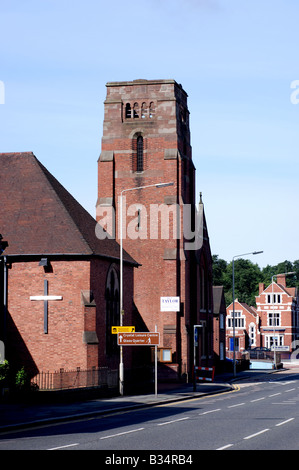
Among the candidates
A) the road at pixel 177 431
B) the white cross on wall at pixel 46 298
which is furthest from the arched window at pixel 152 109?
the road at pixel 177 431

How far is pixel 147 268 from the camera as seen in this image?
5300 centimetres

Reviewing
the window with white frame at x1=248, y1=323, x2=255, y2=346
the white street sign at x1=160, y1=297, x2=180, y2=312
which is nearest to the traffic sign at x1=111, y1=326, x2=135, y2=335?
the white street sign at x1=160, y1=297, x2=180, y2=312

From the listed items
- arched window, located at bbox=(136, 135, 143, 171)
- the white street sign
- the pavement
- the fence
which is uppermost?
arched window, located at bbox=(136, 135, 143, 171)

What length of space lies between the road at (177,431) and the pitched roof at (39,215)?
11.6 m

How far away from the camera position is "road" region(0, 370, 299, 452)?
17484mm

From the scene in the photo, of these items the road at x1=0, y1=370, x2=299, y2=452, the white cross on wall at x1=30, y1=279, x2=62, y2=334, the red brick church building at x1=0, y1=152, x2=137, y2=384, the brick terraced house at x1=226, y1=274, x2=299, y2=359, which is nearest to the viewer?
the road at x1=0, y1=370, x2=299, y2=452

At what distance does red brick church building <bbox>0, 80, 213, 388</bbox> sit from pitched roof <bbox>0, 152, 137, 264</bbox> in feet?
0.22

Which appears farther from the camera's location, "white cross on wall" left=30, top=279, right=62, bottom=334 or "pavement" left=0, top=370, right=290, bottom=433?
"white cross on wall" left=30, top=279, right=62, bottom=334

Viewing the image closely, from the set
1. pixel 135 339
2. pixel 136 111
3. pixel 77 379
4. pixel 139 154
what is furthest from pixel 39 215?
pixel 136 111

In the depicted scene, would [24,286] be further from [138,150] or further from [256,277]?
[256,277]

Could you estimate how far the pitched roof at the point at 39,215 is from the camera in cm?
3931

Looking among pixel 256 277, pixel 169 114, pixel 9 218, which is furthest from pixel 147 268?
pixel 256 277

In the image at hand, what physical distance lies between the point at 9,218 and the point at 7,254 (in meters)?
2.82

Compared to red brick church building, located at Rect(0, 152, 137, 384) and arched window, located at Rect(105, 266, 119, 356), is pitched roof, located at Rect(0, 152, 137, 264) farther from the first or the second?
arched window, located at Rect(105, 266, 119, 356)
